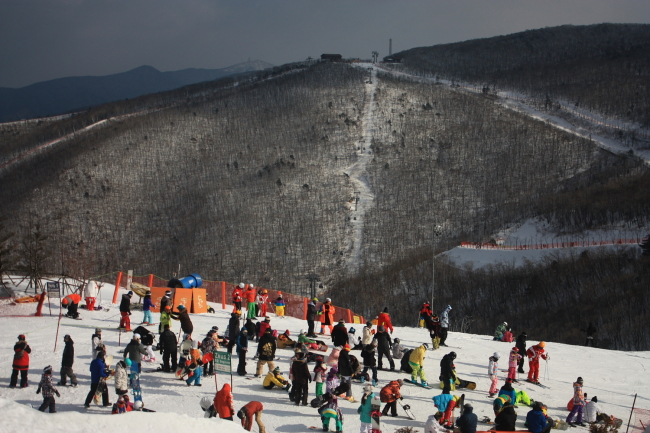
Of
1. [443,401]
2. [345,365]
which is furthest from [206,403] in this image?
[443,401]

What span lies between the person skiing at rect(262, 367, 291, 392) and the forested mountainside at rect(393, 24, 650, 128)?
7633 cm

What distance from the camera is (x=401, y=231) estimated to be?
188 ft

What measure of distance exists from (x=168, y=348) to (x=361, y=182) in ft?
180

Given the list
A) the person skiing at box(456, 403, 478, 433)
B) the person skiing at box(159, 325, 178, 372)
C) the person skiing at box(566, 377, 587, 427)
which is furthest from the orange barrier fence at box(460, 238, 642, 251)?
the person skiing at box(159, 325, 178, 372)

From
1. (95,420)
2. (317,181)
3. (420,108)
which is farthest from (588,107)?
(95,420)

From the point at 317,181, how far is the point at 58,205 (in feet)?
94.4

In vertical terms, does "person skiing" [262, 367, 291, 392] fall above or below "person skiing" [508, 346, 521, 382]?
below

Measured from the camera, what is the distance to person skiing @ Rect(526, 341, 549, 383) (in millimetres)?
15531

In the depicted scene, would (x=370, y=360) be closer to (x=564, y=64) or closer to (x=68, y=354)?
(x=68, y=354)

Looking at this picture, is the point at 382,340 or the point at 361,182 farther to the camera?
the point at 361,182

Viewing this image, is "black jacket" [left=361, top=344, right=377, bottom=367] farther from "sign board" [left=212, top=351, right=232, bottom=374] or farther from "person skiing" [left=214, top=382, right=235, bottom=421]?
"person skiing" [left=214, top=382, right=235, bottom=421]

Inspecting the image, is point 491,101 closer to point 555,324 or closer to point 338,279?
point 338,279

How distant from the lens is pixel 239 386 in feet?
44.3

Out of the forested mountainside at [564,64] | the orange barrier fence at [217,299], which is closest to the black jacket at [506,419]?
the orange barrier fence at [217,299]
